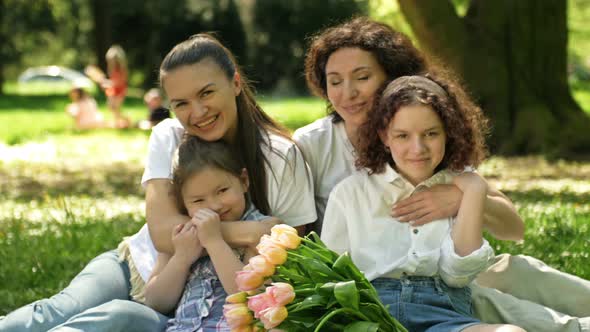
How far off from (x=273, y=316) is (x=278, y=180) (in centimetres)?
130

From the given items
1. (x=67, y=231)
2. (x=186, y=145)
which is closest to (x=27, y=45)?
(x=67, y=231)

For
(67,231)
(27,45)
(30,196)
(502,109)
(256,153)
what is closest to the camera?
(256,153)

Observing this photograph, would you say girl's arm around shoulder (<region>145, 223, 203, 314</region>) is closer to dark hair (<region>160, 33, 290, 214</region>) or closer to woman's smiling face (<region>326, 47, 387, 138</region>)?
dark hair (<region>160, 33, 290, 214</region>)

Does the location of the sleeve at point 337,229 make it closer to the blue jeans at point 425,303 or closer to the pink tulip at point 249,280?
the blue jeans at point 425,303

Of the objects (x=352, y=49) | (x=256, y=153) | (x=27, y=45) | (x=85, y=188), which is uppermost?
(x=27, y=45)

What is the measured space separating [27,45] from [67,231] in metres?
39.1

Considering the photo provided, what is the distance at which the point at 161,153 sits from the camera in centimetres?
417

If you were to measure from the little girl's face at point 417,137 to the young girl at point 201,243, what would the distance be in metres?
0.73

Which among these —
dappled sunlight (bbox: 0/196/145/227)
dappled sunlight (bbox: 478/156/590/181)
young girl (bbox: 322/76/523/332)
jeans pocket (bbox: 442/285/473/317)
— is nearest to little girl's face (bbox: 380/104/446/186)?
young girl (bbox: 322/76/523/332)

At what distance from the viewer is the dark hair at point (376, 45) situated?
4.12 m

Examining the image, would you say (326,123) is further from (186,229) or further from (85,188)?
(85,188)

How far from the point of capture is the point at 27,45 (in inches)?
1702

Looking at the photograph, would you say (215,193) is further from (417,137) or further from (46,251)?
(46,251)

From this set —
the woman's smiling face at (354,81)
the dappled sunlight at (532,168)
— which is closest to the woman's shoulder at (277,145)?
the woman's smiling face at (354,81)
